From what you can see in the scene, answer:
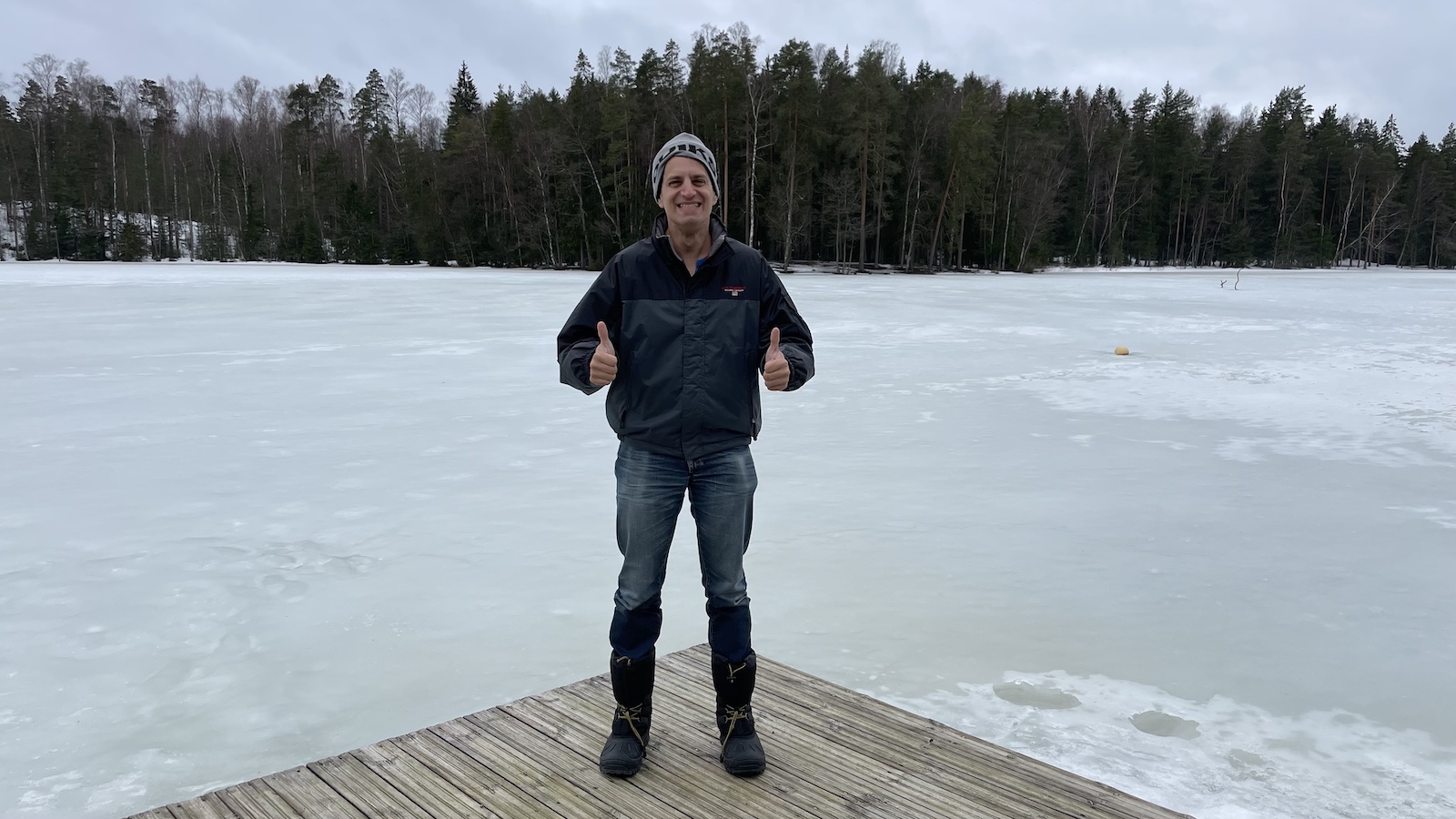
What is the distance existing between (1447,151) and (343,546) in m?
75.4

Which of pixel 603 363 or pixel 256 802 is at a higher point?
pixel 603 363

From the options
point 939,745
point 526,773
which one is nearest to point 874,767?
point 939,745

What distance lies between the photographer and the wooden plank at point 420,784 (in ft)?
6.81

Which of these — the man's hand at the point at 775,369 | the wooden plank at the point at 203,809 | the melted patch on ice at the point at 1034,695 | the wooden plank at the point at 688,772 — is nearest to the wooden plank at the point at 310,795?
the wooden plank at the point at 203,809

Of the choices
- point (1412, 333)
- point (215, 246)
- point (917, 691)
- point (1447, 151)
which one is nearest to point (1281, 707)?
point (917, 691)

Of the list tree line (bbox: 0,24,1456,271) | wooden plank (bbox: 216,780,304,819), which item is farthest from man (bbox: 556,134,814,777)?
tree line (bbox: 0,24,1456,271)

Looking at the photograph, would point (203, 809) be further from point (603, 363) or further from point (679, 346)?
point (679, 346)

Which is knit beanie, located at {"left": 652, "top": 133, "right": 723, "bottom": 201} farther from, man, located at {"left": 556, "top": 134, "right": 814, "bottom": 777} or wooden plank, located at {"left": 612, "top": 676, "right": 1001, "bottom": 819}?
wooden plank, located at {"left": 612, "top": 676, "right": 1001, "bottom": 819}

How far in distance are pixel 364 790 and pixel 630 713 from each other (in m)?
0.65

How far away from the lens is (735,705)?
2324mm

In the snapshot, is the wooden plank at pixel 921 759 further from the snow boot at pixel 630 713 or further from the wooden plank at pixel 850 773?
the snow boot at pixel 630 713

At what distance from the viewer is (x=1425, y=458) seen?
6.43 meters

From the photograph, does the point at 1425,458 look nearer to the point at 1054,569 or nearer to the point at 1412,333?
the point at 1054,569

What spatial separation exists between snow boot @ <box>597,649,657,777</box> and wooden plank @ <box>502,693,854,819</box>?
5cm
